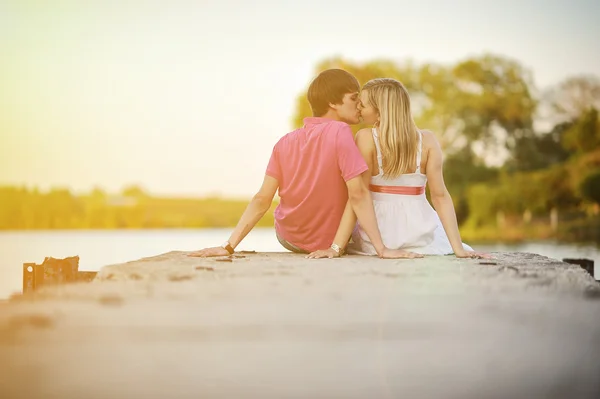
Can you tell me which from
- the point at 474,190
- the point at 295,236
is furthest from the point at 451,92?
the point at 295,236

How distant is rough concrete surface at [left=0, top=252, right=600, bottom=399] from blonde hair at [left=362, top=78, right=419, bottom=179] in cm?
149

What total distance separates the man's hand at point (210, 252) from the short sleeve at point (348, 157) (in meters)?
0.98

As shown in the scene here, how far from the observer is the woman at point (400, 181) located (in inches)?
185

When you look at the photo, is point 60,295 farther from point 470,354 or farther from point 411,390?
point 470,354

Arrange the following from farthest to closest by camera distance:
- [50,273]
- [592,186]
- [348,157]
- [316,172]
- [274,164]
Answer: [592,186], [50,273], [274,164], [316,172], [348,157]

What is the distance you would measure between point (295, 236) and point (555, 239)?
19.9 m

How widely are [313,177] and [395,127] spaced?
69 cm

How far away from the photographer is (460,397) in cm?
295

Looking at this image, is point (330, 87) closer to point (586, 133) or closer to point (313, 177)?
point (313, 177)

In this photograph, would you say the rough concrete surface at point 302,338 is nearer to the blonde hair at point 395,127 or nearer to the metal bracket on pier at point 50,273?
the blonde hair at point 395,127

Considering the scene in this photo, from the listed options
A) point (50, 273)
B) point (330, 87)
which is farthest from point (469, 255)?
point (50, 273)

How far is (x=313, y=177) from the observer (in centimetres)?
492

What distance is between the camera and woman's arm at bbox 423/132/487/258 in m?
4.62

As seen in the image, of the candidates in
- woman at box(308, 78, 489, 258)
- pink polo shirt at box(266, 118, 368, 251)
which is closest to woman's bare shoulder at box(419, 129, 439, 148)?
woman at box(308, 78, 489, 258)
